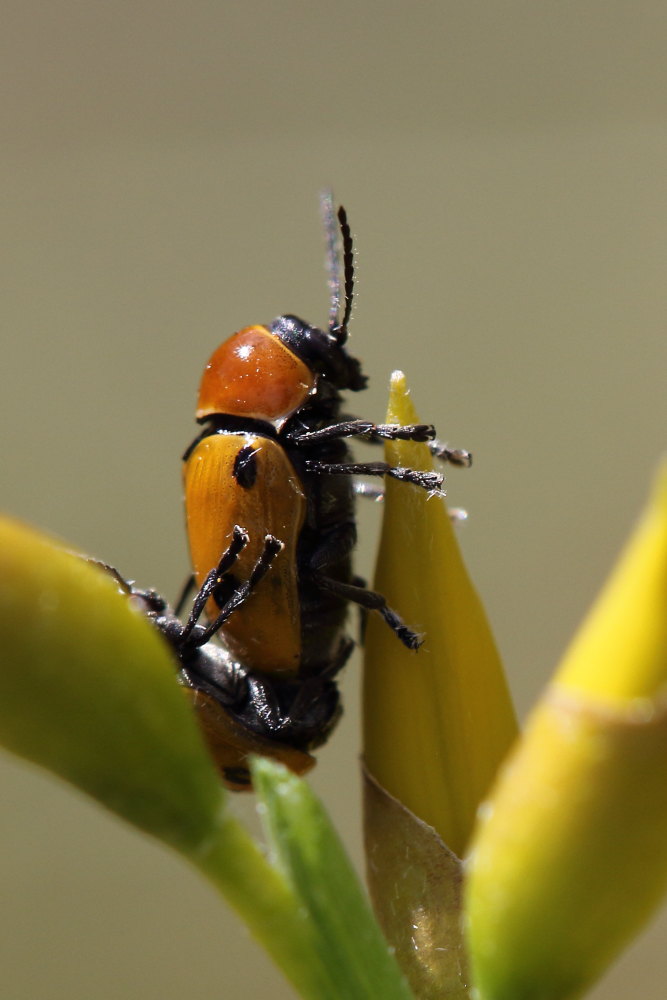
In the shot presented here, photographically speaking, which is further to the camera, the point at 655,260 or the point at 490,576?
the point at 655,260

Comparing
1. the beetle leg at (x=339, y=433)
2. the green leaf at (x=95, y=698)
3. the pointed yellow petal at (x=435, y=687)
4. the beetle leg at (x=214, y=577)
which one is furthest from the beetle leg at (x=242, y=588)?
the green leaf at (x=95, y=698)

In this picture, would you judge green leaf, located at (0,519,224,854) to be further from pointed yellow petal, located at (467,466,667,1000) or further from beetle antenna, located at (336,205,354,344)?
beetle antenna, located at (336,205,354,344)

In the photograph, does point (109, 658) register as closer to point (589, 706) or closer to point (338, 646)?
point (589, 706)

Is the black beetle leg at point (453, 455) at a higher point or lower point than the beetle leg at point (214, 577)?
higher

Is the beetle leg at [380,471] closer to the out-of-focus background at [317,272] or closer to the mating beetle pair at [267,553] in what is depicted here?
the mating beetle pair at [267,553]

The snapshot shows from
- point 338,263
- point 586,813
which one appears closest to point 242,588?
point 338,263

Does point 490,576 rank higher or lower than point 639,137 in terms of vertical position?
lower

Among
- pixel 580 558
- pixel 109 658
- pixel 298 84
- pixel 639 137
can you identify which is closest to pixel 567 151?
pixel 639 137
